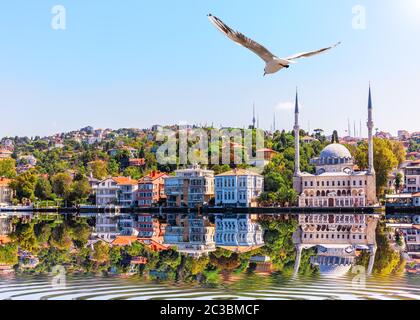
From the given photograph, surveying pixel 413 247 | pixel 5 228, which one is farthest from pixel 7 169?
pixel 413 247

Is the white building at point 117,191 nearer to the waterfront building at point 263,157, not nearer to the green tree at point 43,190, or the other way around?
the green tree at point 43,190

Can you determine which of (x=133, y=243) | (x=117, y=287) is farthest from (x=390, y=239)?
(x=117, y=287)

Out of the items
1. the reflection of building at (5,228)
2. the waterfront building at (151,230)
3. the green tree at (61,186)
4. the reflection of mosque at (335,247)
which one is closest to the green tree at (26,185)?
the green tree at (61,186)

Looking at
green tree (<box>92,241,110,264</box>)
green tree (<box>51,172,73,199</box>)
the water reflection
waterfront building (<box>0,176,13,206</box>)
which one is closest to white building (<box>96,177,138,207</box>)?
green tree (<box>51,172,73,199</box>)

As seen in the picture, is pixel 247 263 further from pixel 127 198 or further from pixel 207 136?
pixel 207 136

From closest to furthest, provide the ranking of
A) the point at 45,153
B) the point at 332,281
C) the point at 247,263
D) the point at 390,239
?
the point at 332,281
the point at 247,263
the point at 390,239
the point at 45,153
